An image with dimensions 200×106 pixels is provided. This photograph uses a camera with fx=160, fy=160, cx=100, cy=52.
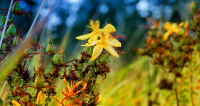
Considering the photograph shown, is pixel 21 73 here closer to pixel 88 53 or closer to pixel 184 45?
pixel 88 53

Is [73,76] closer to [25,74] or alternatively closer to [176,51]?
[25,74]

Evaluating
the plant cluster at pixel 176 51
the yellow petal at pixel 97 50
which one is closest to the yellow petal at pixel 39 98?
the yellow petal at pixel 97 50

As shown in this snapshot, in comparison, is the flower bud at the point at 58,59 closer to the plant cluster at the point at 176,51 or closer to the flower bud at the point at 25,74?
the flower bud at the point at 25,74

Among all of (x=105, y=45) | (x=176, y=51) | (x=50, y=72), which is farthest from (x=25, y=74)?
(x=176, y=51)

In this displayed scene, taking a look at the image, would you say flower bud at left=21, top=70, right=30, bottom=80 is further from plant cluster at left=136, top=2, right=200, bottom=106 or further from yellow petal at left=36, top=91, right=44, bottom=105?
plant cluster at left=136, top=2, right=200, bottom=106

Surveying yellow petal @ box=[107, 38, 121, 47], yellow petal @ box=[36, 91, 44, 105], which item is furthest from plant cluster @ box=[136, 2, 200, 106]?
yellow petal @ box=[36, 91, 44, 105]

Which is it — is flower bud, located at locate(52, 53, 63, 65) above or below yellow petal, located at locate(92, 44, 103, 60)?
below

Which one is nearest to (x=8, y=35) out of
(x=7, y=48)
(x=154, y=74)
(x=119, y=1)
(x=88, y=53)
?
(x=7, y=48)

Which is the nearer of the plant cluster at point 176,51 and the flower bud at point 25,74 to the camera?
the flower bud at point 25,74

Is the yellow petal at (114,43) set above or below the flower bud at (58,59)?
above

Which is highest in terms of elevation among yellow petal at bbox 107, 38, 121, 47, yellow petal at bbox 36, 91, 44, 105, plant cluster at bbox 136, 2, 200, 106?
plant cluster at bbox 136, 2, 200, 106

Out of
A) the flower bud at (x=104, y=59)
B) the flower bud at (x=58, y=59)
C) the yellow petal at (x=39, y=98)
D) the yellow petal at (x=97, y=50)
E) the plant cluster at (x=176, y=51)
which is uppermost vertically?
the plant cluster at (x=176, y=51)
